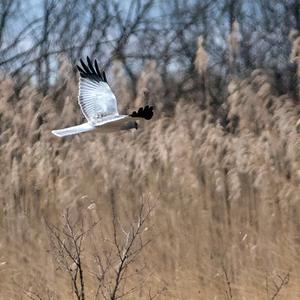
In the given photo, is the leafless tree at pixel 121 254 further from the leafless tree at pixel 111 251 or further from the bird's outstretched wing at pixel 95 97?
the bird's outstretched wing at pixel 95 97

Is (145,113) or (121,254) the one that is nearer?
(145,113)

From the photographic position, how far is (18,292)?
5344 mm

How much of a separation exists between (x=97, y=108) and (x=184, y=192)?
3.71ft

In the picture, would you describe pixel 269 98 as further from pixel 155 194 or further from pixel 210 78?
pixel 210 78

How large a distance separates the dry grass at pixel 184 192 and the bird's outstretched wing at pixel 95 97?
0.93 metres

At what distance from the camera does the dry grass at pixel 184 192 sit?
5184 mm

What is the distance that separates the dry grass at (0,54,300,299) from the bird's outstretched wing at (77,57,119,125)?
36.7 inches

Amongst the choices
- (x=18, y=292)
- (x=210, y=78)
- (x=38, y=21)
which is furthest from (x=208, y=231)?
(x=38, y=21)

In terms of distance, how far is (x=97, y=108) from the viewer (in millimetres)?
4582

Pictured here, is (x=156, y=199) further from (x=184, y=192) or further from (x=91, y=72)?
(x=91, y=72)

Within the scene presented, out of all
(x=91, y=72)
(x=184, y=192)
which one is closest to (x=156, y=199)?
(x=184, y=192)

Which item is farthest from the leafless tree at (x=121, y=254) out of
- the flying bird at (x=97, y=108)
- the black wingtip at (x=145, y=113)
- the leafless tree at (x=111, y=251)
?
the black wingtip at (x=145, y=113)

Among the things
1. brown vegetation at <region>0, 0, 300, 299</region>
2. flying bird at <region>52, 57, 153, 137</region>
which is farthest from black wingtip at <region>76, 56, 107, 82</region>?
brown vegetation at <region>0, 0, 300, 299</region>

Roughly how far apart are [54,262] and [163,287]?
68cm
